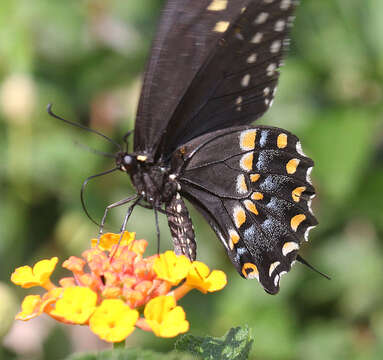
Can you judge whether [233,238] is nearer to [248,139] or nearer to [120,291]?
[248,139]

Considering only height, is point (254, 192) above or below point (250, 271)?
above

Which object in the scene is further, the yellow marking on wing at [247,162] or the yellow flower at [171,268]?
the yellow marking on wing at [247,162]

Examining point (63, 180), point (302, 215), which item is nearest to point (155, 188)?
point (302, 215)

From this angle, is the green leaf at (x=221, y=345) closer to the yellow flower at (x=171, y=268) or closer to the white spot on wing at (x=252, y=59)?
the yellow flower at (x=171, y=268)

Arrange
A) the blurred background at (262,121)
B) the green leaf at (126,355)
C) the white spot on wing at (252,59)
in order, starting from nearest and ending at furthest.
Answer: the green leaf at (126,355)
the white spot on wing at (252,59)
the blurred background at (262,121)

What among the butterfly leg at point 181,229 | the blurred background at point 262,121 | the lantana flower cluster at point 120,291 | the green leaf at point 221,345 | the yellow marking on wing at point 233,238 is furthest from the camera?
the blurred background at point 262,121

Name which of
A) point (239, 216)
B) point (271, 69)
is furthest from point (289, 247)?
point (271, 69)

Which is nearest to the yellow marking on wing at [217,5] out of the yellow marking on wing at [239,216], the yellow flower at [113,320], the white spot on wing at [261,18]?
the white spot on wing at [261,18]
